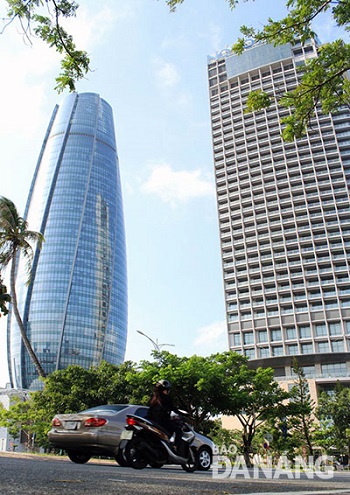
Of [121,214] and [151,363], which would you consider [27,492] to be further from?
[121,214]

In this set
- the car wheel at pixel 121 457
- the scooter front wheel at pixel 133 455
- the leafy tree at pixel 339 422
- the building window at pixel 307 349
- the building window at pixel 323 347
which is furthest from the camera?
the building window at pixel 307 349

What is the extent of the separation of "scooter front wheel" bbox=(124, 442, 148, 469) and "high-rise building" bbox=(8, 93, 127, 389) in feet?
367

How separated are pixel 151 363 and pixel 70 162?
376 ft

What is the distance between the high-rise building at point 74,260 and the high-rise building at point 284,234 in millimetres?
49179

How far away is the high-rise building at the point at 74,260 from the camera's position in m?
115

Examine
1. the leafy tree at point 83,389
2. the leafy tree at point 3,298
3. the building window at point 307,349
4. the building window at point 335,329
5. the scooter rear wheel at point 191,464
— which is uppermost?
the building window at point 335,329

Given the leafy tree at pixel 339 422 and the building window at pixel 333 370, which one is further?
the building window at pixel 333 370

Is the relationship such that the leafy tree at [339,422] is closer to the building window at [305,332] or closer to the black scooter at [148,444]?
the building window at [305,332]

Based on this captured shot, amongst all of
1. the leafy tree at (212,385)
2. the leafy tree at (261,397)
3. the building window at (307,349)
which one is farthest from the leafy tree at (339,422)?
the leafy tree at (212,385)

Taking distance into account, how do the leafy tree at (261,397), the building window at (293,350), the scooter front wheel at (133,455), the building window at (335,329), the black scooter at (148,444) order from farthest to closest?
the building window at (293,350)
the building window at (335,329)
the leafy tree at (261,397)
the scooter front wheel at (133,455)
the black scooter at (148,444)

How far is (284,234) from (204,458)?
2861 inches

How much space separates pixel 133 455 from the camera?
302 inches

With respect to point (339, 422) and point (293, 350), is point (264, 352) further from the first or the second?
point (339, 422)

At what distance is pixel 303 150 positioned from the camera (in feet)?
275
